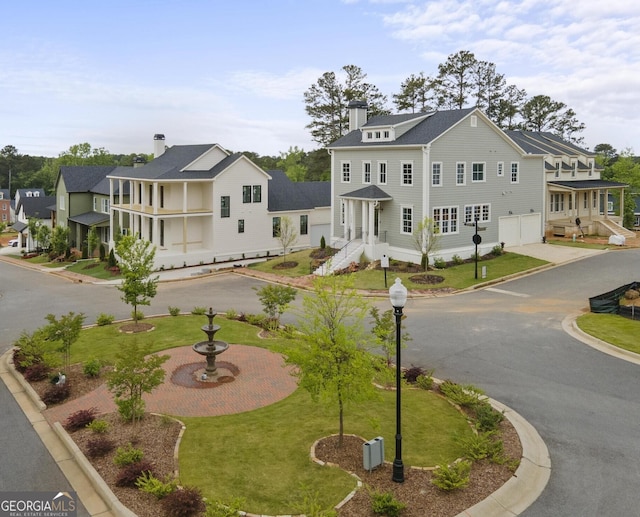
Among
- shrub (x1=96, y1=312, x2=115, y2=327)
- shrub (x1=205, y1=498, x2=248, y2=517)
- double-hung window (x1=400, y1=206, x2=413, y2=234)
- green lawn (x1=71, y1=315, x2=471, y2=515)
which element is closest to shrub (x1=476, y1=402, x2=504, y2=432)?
green lawn (x1=71, y1=315, x2=471, y2=515)

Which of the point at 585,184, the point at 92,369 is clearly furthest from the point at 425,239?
the point at 585,184

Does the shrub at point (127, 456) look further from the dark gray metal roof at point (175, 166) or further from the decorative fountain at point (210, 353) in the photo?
the dark gray metal roof at point (175, 166)

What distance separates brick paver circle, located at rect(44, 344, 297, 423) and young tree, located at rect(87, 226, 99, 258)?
36326 mm

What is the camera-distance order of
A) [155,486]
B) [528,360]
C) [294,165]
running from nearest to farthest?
1. [155,486]
2. [528,360]
3. [294,165]

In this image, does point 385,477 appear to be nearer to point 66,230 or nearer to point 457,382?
point 457,382

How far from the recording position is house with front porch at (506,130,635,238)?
4766 centimetres

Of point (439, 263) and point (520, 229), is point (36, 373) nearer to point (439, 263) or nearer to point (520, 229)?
point (439, 263)

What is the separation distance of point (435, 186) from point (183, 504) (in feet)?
95.1

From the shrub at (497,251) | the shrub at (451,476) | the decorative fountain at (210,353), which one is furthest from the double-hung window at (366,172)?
the shrub at (451,476)

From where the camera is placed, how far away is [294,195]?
50.5 meters

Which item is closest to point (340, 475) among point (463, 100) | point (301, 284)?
point (301, 284)

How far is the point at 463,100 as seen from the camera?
236 feet

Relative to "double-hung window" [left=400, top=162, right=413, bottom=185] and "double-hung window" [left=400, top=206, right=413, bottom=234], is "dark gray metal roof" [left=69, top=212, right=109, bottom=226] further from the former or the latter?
"double-hung window" [left=400, top=162, right=413, bottom=185]

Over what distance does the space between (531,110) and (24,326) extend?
237 feet
